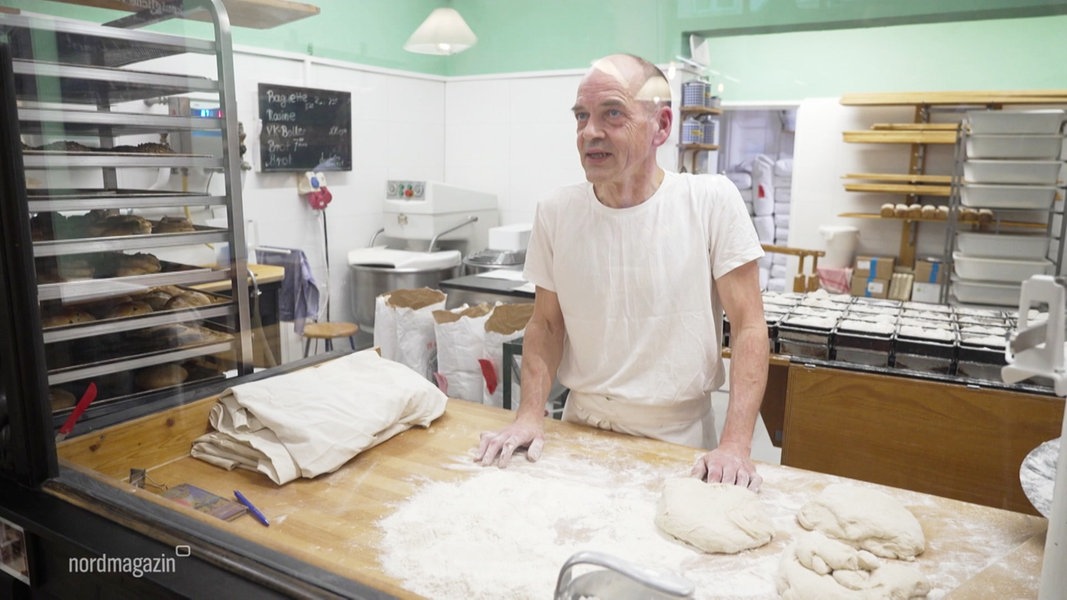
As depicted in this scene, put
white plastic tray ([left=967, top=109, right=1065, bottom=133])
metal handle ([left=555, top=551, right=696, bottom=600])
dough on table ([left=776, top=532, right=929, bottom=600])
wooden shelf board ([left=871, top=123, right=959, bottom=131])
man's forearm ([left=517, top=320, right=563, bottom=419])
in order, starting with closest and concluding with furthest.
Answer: metal handle ([left=555, top=551, right=696, bottom=600]) < dough on table ([left=776, top=532, right=929, bottom=600]) < white plastic tray ([left=967, top=109, right=1065, bottom=133]) < man's forearm ([left=517, top=320, right=563, bottom=419]) < wooden shelf board ([left=871, top=123, right=959, bottom=131])

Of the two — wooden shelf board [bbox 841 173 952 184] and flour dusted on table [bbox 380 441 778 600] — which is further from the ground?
wooden shelf board [bbox 841 173 952 184]

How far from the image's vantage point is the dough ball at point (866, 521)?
0.98 metres

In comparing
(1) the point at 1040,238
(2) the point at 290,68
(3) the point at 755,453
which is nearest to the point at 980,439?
(3) the point at 755,453

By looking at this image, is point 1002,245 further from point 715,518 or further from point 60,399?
point 60,399

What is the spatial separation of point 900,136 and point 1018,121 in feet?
2.12

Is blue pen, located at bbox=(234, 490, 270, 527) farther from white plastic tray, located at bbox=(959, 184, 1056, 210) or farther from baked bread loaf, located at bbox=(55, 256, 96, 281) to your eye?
white plastic tray, located at bbox=(959, 184, 1056, 210)

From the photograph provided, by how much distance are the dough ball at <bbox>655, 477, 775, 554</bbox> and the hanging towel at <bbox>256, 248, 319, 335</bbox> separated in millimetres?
1040

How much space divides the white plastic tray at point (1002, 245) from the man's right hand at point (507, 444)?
2.87 ft

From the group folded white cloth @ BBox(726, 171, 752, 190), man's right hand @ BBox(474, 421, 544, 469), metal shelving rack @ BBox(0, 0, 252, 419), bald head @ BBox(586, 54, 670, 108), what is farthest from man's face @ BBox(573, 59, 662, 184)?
→ metal shelving rack @ BBox(0, 0, 252, 419)

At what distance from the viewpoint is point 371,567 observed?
97 centimetres

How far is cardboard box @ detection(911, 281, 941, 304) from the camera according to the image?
168 centimetres

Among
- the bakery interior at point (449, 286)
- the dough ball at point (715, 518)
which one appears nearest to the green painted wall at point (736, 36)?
the bakery interior at point (449, 286)

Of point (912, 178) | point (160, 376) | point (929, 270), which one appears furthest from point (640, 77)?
point (160, 376)

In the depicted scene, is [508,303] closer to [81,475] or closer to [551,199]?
[551,199]
